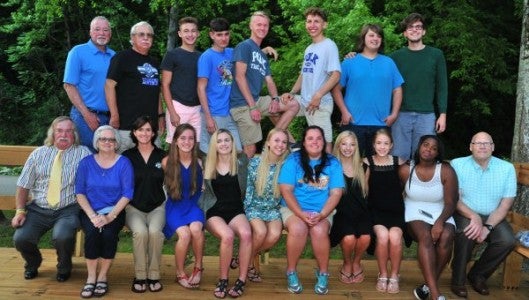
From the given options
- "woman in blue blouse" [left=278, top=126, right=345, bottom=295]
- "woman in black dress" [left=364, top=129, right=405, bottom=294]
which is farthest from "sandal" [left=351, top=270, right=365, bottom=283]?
"woman in blue blouse" [left=278, top=126, right=345, bottom=295]

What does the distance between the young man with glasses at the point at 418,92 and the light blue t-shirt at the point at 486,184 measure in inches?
22.0

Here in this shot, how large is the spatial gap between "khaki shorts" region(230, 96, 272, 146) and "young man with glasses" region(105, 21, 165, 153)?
2.46ft

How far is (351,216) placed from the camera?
15.1 feet

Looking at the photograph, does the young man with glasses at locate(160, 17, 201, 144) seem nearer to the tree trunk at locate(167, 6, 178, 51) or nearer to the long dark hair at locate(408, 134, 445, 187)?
the long dark hair at locate(408, 134, 445, 187)

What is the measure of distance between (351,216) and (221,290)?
46.7 inches

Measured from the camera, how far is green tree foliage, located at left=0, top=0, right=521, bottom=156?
9.45m

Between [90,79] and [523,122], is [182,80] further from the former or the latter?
[523,122]

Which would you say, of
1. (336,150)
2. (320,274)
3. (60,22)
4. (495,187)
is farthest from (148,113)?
(60,22)

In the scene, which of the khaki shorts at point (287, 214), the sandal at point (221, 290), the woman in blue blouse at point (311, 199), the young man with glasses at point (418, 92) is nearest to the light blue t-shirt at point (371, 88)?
the young man with glasses at point (418, 92)

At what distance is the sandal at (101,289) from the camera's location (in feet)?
13.8

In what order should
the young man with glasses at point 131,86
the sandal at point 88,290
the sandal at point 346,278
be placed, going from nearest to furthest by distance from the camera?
the sandal at point 88,290
the sandal at point 346,278
the young man with glasses at point 131,86

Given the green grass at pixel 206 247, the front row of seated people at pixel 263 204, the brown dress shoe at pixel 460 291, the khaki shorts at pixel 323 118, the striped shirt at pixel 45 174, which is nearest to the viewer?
the front row of seated people at pixel 263 204

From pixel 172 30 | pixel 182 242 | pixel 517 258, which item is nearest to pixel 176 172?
pixel 182 242

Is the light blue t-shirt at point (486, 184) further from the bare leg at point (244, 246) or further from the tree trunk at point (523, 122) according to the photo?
the bare leg at point (244, 246)
